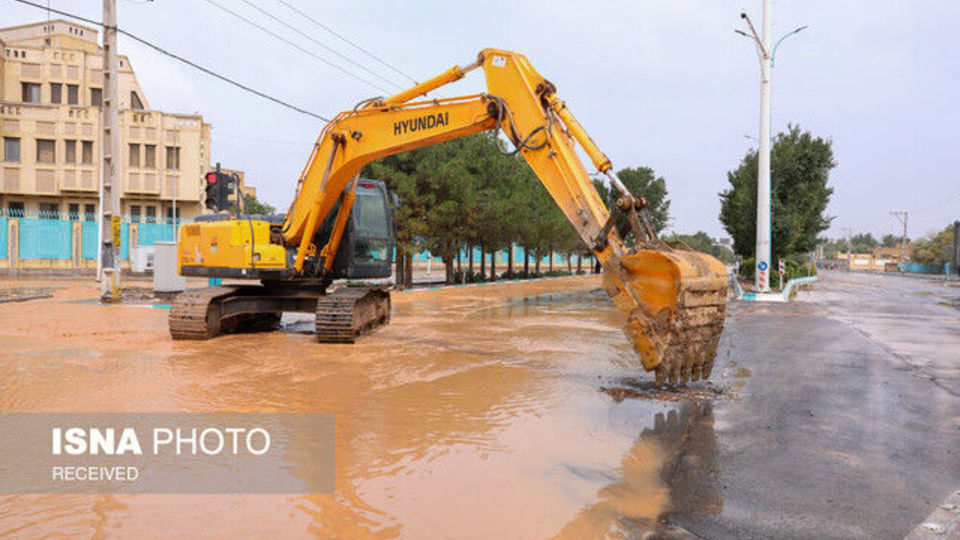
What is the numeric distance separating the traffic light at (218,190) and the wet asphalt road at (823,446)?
8.31m

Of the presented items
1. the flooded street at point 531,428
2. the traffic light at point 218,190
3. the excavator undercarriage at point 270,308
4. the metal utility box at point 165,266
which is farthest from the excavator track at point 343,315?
the metal utility box at point 165,266

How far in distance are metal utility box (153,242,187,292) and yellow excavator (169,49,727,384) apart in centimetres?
795

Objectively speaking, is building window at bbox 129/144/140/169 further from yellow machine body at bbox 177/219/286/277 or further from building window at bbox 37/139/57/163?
yellow machine body at bbox 177/219/286/277

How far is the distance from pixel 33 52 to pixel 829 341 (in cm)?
5321

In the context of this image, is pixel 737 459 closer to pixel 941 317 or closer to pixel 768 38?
pixel 941 317

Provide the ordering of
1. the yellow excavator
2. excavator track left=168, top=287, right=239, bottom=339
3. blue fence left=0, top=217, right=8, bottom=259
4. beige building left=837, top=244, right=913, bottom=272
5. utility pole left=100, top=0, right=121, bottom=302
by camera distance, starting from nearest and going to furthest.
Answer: the yellow excavator < excavator track left=168, top=287, right=239, bottom=339 < utility pole left=100, top=0, right=121, bottom=302 < blue fence left=0, top=217, right=8, bottom=259 < beige building left=837, top=244, right=913, bottom=272

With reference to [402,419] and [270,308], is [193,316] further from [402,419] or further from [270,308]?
[402,419]

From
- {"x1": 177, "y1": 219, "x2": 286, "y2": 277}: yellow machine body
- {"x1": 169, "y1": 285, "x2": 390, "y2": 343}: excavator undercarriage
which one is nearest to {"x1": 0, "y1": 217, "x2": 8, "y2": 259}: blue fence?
{"x1": 169, "y1": 285, "x2": 390, "y2": 343}: excavator undercarriage

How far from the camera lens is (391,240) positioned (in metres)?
12.6

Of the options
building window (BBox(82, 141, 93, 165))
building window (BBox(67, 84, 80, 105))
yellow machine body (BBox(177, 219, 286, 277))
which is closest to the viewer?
yellow machine body (BBox(177, 219, 286, 277))

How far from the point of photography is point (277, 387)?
767 centimetres

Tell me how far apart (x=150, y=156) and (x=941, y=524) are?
49045mm

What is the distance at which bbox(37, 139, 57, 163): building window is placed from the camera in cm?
4212

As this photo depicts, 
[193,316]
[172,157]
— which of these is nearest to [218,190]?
[193,316]
